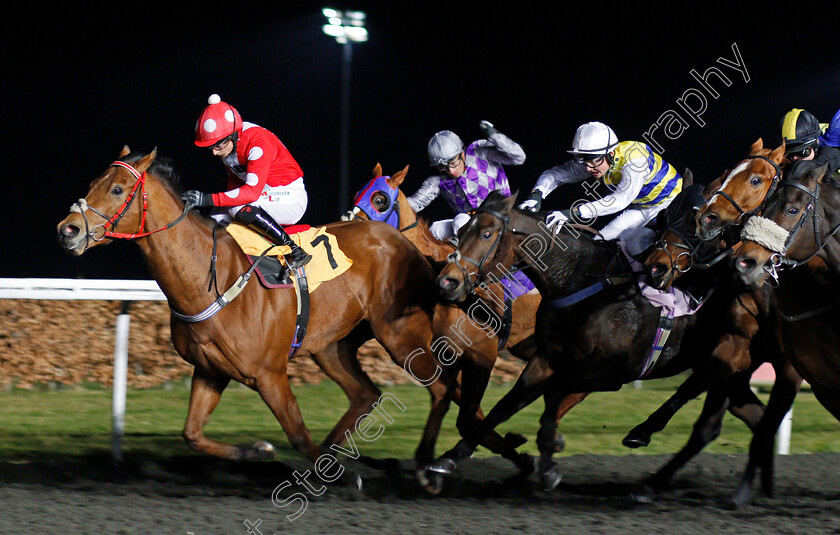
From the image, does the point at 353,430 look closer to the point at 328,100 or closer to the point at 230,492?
the point at 230,492

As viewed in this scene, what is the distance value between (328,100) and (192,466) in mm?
10264

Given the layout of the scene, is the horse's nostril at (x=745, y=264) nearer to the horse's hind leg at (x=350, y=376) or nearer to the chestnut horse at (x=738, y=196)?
the chestnut horse at (x=738, y=196)

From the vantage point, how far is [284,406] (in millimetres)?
3912

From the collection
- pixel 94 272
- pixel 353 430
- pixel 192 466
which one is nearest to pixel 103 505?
pixel 192 466

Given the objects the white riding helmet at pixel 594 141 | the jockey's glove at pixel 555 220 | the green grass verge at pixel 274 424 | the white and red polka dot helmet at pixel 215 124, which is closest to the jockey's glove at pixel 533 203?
the jockey's glove at pixel 555 220

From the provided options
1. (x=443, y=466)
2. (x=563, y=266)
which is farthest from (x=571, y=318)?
(x=443, y=466)

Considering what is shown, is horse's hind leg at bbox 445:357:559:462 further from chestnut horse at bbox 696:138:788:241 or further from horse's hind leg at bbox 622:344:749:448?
chestnut horse at bbox 696:138:788:241

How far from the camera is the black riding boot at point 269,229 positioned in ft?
13.5

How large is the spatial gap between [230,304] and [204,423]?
61cm

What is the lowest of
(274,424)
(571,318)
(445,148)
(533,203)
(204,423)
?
(274,424)

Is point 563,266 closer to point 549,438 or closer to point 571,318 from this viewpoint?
point 571,318

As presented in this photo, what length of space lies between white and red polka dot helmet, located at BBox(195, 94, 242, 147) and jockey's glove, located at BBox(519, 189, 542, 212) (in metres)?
1.48

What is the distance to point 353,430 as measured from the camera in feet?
15.1

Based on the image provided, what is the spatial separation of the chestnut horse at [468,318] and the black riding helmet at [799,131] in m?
1.67
